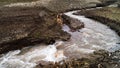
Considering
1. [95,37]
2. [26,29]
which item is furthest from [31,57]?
[95,37]

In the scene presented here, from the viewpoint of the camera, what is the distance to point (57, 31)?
72.9 ft

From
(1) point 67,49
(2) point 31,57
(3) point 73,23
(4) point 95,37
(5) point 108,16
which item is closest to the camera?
Result: (2) point 31,57

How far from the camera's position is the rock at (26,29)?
19922 mm

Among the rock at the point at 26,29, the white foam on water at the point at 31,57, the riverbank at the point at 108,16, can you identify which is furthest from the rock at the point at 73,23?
the white foam on water at the point at 31,57

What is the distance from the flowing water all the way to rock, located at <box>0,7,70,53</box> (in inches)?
24.6

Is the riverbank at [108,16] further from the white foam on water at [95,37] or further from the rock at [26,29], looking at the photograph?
the rock at [26,29]

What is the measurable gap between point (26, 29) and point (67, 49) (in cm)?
452

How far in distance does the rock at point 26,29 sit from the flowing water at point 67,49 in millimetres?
626

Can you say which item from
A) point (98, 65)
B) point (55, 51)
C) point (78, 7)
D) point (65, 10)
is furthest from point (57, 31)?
point (78, 7)

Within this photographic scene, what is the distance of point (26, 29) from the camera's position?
21.7 m

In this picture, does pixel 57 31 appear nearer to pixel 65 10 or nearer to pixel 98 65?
pixel 98 65

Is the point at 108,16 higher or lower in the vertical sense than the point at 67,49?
higher

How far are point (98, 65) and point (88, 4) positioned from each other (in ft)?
65.6

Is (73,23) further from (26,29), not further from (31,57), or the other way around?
(31,57)
